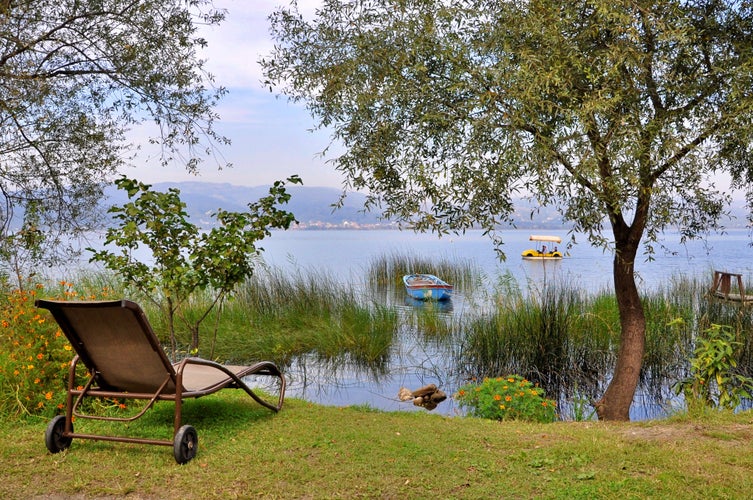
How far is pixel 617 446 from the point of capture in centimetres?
445

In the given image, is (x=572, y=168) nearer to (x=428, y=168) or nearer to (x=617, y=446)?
(x=428, y=168)

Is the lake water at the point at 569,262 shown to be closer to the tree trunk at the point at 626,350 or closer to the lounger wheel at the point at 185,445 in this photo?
the tree trunk at the point at 626,350

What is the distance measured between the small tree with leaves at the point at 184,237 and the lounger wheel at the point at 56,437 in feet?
7.30

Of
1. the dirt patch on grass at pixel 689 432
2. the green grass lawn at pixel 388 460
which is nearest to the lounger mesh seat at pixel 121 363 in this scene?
the green grass lawn at pixel 388 460

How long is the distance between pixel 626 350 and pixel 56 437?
569 cm

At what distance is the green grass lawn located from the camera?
3740 mm

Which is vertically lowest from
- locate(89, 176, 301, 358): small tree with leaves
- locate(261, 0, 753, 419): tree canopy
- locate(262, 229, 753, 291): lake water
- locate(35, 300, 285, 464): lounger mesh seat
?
locate(262, 229, 753, 291): lake water

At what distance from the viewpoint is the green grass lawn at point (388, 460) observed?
3740 mm

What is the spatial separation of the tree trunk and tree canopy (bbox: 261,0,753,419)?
0.02 meters

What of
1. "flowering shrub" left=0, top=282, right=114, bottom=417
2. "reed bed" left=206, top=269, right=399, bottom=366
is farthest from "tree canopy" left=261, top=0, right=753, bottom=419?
"reed bed" left=206, top=269, right=399, bottom=366

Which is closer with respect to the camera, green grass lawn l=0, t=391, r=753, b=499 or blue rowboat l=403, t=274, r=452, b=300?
green grass lawn l=0, t=391, r=753, b=499

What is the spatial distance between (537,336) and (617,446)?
438 cm

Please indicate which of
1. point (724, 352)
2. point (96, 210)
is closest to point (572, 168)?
point (724, 352)

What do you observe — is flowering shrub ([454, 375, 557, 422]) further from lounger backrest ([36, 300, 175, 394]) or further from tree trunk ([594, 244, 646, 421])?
lounger backrest ([36, 300, 175, 394])
